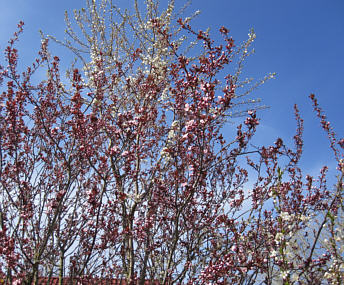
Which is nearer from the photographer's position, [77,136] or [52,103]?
[77,136]

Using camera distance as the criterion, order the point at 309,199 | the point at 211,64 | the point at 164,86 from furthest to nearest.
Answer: the point at 164,86, the point at 309,199, the point at 211,64

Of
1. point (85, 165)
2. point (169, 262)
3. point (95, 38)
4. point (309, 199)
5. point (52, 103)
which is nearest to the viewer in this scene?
point (169, 262)

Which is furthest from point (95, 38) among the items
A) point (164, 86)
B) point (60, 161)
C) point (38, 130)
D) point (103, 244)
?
point (103, 244)

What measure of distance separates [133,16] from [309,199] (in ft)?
19.3

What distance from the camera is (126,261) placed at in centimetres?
521

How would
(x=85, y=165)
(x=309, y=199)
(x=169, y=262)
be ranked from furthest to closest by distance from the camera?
1. (x=85, y=165)
2. (x=309, y=199)
3. (x=169, y=262)

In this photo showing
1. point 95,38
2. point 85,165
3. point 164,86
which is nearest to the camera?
point 85,165

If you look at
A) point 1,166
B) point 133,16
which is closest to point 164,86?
point 133,16

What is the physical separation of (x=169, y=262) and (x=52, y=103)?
3.86 m

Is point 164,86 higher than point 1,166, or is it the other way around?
point 164,86

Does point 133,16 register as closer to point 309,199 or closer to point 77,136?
point 77,136

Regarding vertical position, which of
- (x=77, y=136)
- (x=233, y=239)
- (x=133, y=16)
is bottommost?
(x=233, y=239)

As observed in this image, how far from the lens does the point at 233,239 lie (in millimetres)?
4895

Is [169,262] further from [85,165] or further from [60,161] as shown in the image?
[60,161]
